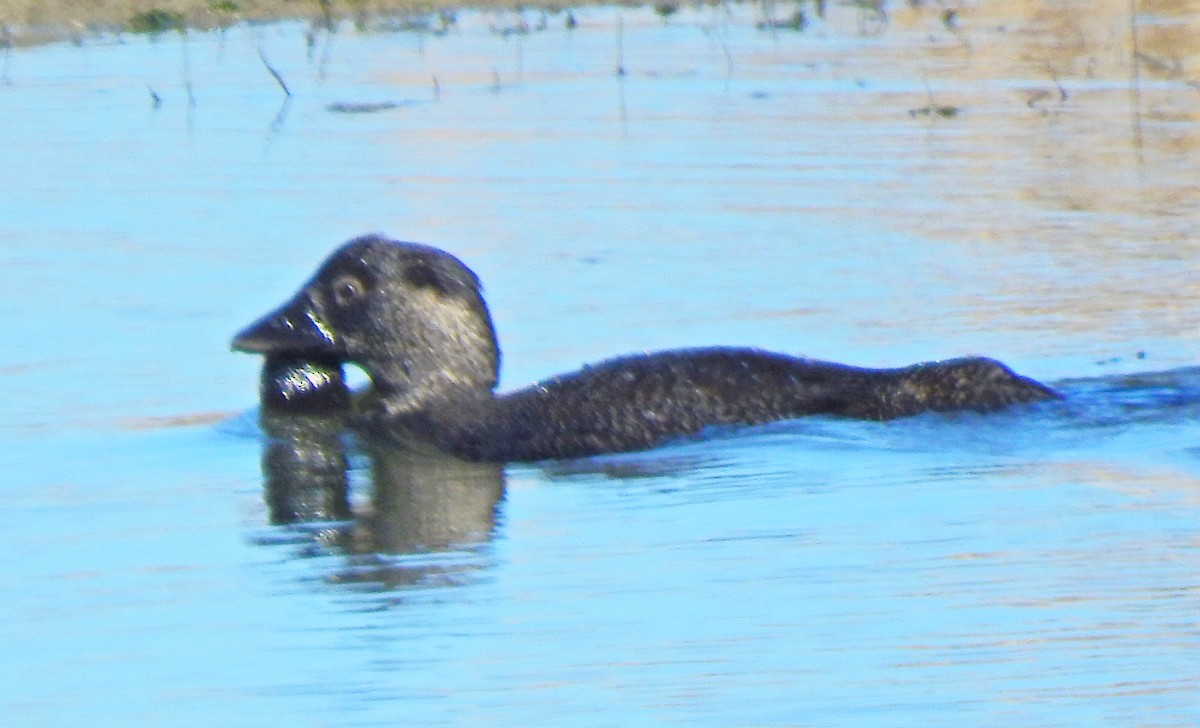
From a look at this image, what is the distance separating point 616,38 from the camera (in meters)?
20.7

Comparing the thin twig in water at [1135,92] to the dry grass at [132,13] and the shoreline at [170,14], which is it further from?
the dry grass at [132,13]

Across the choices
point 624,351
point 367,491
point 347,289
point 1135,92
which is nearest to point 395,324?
point 347,289

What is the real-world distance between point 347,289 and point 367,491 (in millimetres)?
1157

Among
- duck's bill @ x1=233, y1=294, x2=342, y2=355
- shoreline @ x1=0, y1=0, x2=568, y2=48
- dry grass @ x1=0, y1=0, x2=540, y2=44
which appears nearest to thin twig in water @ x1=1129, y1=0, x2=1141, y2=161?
duck's bill @ x1=233, y1=294, x2=342, y2=355

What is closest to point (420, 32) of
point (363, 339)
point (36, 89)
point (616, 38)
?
point (616, 38)

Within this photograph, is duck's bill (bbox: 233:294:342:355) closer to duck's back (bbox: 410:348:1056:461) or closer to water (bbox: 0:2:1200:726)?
water (bbox: 0:2:1200:726)

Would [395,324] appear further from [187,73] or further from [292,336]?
[187,73]

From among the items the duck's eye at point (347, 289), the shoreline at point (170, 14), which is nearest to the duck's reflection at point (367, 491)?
the duck's eye at point (347, 289)

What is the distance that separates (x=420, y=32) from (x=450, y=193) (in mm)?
8019

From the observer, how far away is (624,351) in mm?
9766

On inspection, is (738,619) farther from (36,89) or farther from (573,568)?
(36,89)

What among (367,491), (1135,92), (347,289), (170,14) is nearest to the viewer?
(367,491)

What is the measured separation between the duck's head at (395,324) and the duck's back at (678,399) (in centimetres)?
42

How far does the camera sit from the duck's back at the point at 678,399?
8281mm
